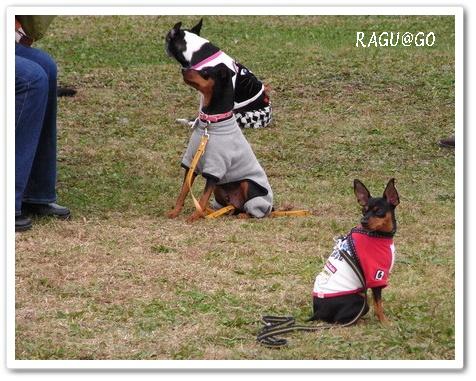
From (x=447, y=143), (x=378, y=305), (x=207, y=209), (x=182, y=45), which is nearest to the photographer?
(x=378, y=305)

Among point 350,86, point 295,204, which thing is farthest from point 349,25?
point 295,204

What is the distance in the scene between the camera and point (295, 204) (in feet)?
26.7

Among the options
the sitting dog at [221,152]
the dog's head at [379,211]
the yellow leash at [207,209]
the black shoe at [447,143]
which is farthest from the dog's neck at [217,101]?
the black shoe at [447,143]

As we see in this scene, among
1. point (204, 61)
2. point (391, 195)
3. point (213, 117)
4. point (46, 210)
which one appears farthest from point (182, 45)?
point (391, 195)

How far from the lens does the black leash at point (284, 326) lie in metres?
5.21

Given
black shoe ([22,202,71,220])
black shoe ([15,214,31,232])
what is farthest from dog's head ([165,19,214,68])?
black shoe ([15,214,31,232])

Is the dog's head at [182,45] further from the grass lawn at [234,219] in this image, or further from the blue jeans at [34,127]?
the grass lawn at [234,219]

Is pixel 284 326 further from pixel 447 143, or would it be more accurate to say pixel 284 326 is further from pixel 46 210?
pixel 447 143

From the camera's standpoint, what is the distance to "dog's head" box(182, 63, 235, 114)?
7500 mm

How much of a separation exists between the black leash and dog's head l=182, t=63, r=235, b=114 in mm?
2423

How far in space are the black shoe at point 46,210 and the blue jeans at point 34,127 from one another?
57 mm

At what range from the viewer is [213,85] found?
24.7ft

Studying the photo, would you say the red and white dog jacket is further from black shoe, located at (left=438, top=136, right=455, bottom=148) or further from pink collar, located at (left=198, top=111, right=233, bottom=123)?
black shoe, located at (left=438, top=136, right=455, bottom=148)

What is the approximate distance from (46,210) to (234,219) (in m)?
1.29
